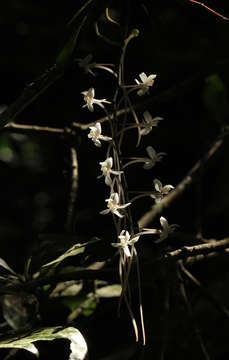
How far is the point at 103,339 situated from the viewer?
4.64 ft

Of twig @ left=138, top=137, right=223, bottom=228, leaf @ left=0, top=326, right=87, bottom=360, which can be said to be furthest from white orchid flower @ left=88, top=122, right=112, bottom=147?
twig @ left=138, top=137, right=223, bottom=228

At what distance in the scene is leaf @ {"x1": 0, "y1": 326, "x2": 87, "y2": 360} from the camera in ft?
2.52

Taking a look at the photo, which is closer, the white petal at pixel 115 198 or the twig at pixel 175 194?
the white petal at pixel 115 198

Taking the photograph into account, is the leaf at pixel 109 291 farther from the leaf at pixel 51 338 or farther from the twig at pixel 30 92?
the twig at pixel 30 92

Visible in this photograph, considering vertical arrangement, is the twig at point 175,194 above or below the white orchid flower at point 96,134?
below

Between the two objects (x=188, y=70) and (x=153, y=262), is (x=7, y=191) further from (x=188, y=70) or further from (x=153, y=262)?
(x=153, y=262)

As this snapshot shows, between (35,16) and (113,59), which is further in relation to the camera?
(35,16)

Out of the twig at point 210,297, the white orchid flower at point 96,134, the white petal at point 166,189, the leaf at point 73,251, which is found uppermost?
the white orchid flower at point 96,134

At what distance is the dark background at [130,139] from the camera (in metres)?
1.41

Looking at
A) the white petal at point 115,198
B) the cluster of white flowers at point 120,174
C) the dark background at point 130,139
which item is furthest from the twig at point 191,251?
the dark background at point 130,139

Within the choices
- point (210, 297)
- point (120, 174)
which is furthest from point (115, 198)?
point (210, 297)

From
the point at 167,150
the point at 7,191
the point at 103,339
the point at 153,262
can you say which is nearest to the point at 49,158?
the point at 7,191

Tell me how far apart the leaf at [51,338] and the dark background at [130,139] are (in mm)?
491

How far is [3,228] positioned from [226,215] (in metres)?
0.70
